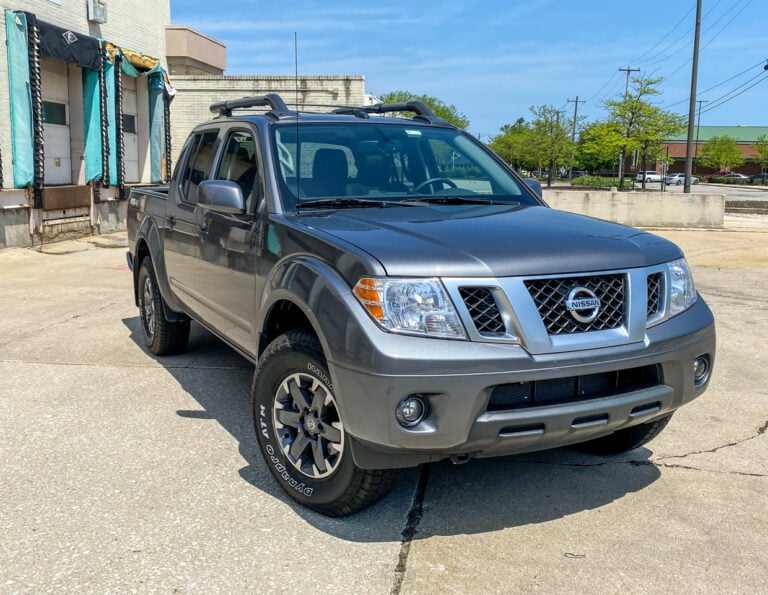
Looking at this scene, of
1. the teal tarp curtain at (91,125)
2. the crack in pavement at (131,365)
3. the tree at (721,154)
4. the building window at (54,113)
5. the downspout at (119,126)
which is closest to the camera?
the crack in pavement at (131,365)

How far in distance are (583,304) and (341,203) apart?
1538 mm

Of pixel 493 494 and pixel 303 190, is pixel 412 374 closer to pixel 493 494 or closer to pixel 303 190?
pixel 493 494

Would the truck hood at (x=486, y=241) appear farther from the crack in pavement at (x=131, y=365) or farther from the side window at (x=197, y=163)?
the crack in pavement at (x=131, y=365)

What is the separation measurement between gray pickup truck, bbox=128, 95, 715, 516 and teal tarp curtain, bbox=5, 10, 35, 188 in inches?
409

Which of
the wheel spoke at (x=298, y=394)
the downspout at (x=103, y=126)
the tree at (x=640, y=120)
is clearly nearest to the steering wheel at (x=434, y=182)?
the wheel spoke at (x=298, y=394)

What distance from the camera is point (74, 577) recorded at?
2926mm

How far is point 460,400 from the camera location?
9.44 ft

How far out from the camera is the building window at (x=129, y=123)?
59.6 ft

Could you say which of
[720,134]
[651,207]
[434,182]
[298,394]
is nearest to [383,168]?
[434,182]

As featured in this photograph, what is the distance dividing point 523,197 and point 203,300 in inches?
83.4

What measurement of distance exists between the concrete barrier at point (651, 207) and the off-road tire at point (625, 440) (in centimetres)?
1577

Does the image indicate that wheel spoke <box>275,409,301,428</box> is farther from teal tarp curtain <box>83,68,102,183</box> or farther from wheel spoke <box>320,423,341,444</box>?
teal tarp curtain <box>83,68,102,183</box>

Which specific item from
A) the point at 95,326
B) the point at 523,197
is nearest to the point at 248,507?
the point at 523,197

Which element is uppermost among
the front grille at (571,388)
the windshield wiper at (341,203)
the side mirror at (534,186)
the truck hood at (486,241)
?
the side mirror at (534,186)
